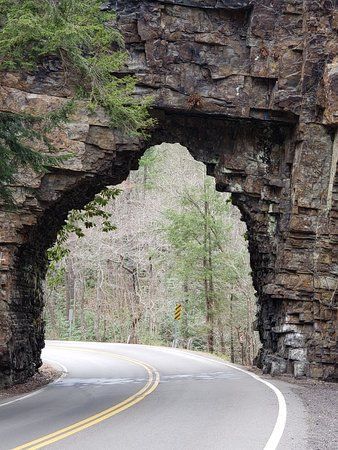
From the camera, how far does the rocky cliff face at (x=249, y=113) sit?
18828mm

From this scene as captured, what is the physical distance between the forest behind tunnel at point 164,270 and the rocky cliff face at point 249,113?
996 cm

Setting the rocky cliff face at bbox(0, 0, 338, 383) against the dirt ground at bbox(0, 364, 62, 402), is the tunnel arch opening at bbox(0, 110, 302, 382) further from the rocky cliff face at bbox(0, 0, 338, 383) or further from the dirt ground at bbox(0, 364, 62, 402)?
the dirt ground at bbox(0, 364, 62, 402)

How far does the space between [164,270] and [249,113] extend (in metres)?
21.2

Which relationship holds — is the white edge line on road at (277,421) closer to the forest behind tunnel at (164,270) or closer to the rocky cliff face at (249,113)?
the rocky cliff face at (249,113)

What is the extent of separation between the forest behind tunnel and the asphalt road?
1210cm

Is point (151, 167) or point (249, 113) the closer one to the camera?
point (249, 113)

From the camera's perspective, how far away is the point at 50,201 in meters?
18.6

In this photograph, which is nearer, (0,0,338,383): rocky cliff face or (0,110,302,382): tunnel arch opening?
(0,0,338,383): rocky cliff face

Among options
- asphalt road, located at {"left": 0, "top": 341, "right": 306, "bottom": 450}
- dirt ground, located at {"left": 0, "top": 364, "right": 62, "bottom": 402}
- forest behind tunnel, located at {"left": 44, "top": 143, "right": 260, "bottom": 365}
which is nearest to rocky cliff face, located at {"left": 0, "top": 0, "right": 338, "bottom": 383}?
dirt ground, located at {"left": 0, "top": 364, "right": 62, "bottom": 402}

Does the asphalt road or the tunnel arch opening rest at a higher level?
the tunnel arch opening

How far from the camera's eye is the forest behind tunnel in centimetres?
3328

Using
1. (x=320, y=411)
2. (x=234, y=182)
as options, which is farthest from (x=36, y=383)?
(x=234, y=182)

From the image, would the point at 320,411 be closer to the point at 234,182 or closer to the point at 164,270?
the point at 234,182

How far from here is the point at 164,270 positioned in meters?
39.9
